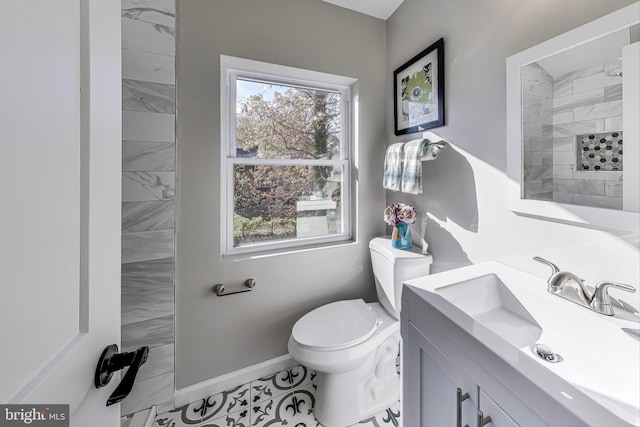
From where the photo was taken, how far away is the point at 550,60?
0.97 meters

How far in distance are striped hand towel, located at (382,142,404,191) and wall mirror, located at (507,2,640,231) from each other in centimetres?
58

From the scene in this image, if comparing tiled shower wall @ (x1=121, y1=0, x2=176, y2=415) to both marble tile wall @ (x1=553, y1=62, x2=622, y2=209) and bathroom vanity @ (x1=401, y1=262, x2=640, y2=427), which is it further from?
marble tile wall @ (x1=553, y1=62, x2=622, y2=209)

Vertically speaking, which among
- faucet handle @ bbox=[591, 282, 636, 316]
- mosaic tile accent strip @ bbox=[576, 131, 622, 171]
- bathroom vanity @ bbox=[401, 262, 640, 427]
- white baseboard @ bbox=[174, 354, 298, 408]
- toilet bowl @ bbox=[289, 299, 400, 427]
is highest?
mosaic tile accent strip @ bbox=[576, 131, 622, 171]

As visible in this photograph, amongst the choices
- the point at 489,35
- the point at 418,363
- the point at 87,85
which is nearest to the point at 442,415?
the point at 418,363

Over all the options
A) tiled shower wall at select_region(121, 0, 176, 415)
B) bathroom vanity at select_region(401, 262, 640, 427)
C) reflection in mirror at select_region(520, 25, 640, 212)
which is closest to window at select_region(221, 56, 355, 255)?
tiled shower wall at select_region(121, 0, 176, 415)

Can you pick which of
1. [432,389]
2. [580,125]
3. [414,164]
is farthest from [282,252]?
[580,125]

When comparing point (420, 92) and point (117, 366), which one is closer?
point (117, 366)

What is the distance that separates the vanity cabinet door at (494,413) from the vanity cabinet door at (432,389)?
19 mm

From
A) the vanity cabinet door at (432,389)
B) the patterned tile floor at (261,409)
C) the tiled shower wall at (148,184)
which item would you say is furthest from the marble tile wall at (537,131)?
the tiled shower wall at (148,184)

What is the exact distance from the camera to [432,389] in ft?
2.75

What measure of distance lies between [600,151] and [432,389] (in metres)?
0.96

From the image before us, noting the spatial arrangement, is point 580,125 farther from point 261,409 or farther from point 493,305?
point 261,409

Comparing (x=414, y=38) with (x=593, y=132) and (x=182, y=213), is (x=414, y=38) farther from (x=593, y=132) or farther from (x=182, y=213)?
(x=182, y=213)

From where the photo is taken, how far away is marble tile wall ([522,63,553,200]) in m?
0.99
